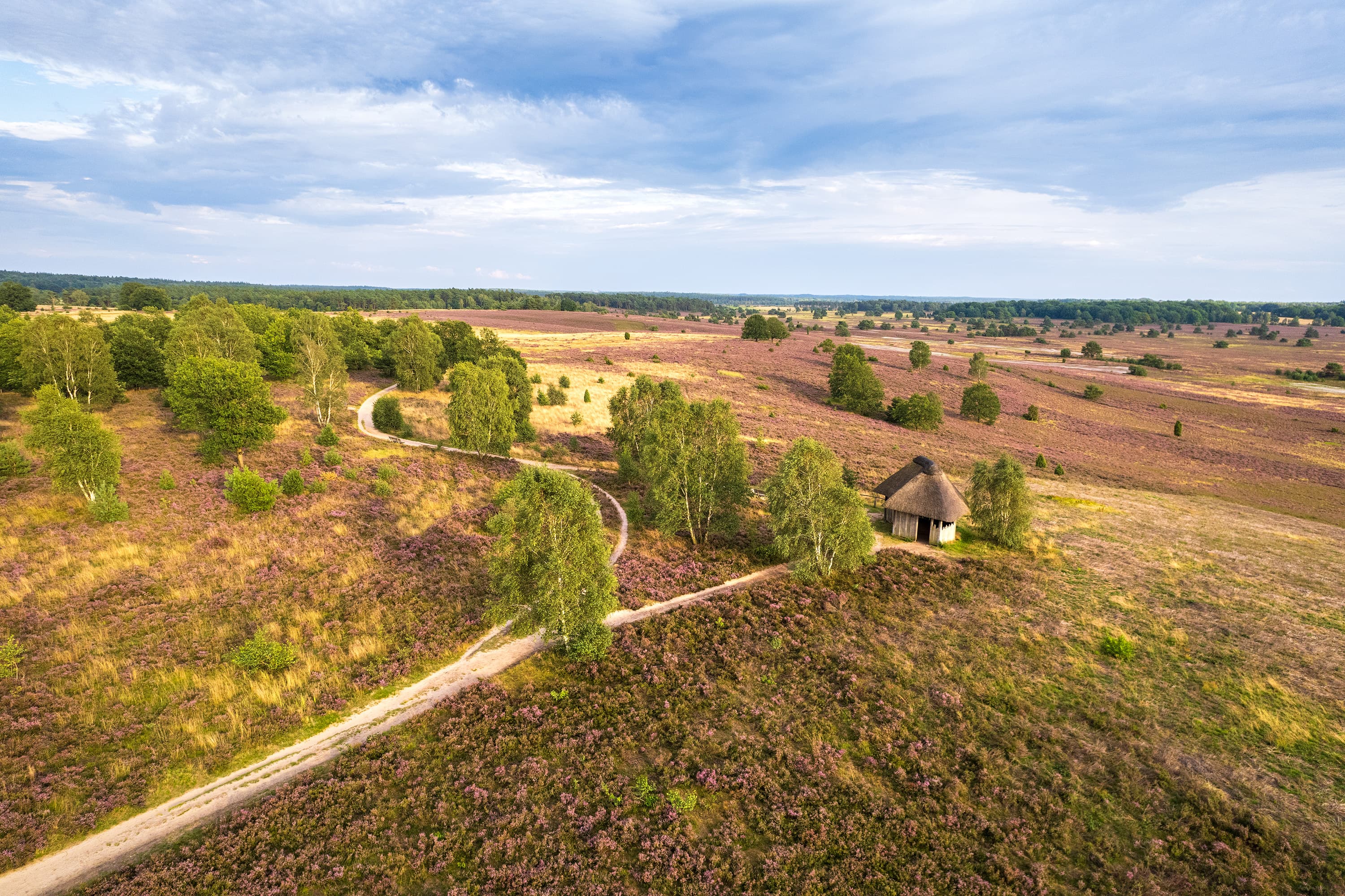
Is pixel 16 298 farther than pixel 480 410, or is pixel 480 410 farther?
pixel 16 298

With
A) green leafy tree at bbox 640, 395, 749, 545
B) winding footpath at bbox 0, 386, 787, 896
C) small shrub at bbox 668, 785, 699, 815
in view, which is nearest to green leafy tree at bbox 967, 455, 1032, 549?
green leafy tree at bbox 640, 395, 749, 545

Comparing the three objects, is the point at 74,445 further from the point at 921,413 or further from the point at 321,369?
the point at 921,413

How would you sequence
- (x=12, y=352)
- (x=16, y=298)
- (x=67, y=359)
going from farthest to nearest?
1. (x=16, y=298)
2. (x=12, y=352)
3. (x=67, y=359)

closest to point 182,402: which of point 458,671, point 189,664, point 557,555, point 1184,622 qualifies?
point 189,664

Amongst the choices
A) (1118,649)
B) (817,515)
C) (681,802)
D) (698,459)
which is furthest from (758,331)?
(681,802)

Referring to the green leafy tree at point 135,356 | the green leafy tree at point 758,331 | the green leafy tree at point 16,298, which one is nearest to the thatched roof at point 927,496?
the green leafy tree at point 135,356
